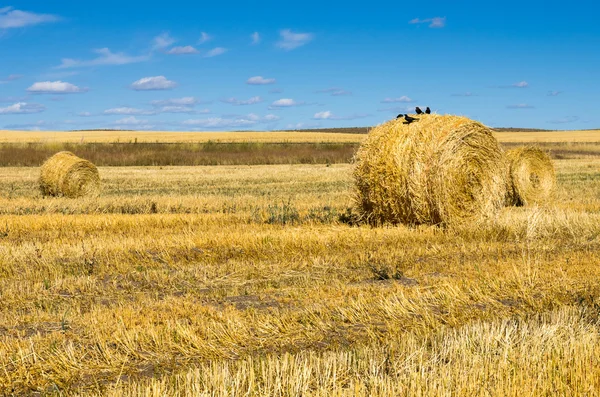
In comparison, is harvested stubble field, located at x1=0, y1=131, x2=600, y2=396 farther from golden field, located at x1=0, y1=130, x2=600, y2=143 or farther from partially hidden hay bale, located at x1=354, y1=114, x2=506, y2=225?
golden field, located at x1=0, y1=130, x2=600, y2=143

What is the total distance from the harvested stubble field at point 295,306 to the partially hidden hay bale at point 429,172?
0.39 meters

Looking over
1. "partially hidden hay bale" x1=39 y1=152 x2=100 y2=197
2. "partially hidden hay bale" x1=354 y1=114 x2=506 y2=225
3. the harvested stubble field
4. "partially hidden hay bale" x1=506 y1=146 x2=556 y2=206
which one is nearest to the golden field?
"partially hidden hay bale" x1=39 y1=152 x2=100 y2=197

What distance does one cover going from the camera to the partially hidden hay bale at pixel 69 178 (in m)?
20.8

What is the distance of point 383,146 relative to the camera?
40.9 feet

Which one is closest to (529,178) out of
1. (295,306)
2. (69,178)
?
(295,306)

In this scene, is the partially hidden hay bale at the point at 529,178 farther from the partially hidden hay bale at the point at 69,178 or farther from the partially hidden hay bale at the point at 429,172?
the partially hidden hay bale at the point at 69,178

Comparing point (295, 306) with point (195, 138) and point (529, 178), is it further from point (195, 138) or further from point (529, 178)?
point (195, 138)

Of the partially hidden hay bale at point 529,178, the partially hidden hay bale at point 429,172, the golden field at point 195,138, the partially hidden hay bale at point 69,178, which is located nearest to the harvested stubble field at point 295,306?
the partially hidden hay bale at point 429,172

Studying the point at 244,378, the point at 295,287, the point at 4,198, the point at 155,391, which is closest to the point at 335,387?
the point at 244,378

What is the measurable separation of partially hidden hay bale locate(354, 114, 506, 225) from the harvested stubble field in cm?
39

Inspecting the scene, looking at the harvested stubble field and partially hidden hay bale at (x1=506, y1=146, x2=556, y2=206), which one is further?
partially hidden hay bale at (x1=506, y1=146, x2=556, y2=206)

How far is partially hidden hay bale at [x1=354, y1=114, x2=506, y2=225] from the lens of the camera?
1212cm

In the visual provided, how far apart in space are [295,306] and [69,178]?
15.2 metres

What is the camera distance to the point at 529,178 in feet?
59.6
